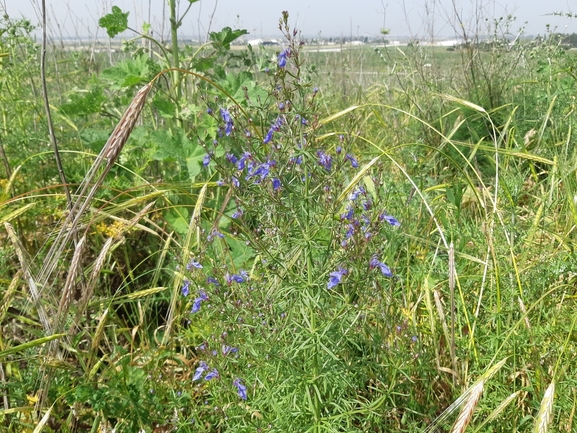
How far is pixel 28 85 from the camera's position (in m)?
3.49

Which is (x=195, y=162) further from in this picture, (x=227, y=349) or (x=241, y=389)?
(x=241, y=389)

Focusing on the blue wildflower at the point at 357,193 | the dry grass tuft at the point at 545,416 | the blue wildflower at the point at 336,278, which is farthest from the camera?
the blue wildflower at the point at 357,193

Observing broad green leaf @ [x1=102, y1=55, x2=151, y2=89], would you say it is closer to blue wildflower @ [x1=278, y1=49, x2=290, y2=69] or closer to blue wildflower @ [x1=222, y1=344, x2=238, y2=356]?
blue wildflower @ [x1=278, y1=49, x2=290, y2=69]

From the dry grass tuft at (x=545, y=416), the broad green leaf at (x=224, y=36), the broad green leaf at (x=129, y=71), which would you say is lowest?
the dry grass tuft at (x=545, y=416)

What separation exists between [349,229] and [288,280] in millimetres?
234

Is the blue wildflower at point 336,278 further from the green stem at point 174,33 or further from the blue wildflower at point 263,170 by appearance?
the green stem at point 174,33

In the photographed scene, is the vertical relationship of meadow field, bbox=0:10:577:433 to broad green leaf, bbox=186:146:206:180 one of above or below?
below

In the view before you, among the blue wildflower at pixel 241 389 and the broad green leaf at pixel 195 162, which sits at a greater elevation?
the broad green leaf at pixel 195 162

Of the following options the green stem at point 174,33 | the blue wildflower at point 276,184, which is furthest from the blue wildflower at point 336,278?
the green stem at point 174,33

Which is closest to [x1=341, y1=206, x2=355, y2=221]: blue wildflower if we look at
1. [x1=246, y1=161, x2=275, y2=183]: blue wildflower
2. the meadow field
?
the meadow field

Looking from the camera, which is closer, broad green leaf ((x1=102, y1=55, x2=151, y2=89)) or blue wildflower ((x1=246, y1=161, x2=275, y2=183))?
blue wildflower ((x1=246, y1=161, x2=275, y2=183))

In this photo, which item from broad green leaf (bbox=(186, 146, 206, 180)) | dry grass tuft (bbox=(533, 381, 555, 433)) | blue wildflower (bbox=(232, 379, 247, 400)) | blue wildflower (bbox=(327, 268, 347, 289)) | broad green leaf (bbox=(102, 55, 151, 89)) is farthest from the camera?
broad green leaf (bbox=(102, 55, 151, 89))

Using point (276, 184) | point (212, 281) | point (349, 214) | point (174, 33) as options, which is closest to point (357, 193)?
point (349, 214)

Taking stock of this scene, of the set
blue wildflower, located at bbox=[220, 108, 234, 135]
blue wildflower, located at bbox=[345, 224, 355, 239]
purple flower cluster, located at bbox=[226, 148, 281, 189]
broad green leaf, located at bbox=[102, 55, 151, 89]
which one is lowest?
blue wildflower, located at bbox=[345, 224, 355, 239]
